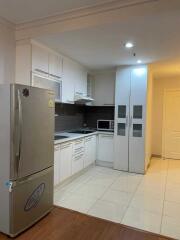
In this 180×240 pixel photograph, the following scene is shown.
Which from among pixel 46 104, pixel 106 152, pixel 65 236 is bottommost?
pixel 65 236

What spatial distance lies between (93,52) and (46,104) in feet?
5.16

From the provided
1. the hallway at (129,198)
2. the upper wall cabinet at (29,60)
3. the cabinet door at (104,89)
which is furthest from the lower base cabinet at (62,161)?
the cabinet door at (104,89)

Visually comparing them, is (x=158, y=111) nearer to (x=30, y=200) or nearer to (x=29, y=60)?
(x=29, y=60)

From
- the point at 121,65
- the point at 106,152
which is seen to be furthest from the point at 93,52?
the point at 106,152

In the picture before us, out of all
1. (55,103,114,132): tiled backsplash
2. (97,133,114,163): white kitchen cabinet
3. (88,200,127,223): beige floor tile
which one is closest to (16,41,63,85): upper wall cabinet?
(55,103,114,132): tiled backsplash

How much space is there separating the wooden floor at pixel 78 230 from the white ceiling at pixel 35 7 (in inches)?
103

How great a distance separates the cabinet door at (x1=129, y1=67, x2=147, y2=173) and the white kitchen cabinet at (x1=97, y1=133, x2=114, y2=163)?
48 centimetres

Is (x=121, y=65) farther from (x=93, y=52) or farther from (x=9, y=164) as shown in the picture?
(x=9, y=164)

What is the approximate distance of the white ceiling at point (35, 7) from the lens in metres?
2.22

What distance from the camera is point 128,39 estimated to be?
9.20 ft

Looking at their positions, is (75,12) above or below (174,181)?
above

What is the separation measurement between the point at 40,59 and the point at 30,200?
2.08 metres

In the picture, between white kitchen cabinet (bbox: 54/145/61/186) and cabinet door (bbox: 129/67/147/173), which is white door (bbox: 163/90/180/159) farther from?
white kitchen cabinet (bbox: 54/145/61/186)

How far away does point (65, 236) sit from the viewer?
213 cm
